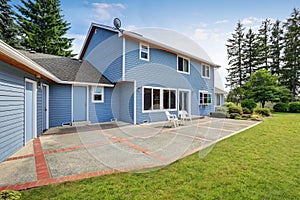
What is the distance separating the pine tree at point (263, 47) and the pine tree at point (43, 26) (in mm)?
32819

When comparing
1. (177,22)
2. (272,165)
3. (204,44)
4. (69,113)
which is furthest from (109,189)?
(204,44)

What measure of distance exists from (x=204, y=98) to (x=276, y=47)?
80.5 ft

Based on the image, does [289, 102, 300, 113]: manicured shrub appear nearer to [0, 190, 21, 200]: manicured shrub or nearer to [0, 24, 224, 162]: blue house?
[0, 24, 224, 162]: blue house

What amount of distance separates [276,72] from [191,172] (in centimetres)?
3335

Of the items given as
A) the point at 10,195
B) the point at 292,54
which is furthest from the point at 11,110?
the point at 292,54

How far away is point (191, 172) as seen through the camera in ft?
10.8

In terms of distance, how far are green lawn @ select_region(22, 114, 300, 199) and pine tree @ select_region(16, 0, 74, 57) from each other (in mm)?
21689

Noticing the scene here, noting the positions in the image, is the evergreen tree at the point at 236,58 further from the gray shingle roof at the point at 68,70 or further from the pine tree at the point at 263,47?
the gray shingle roof at the point at 68,70

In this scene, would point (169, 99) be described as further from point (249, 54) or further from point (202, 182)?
point (249, 54)

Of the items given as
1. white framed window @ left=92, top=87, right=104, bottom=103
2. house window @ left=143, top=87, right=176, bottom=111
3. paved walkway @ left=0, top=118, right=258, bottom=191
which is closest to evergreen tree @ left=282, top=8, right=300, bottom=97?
house window @ left=143, top=87, right=176, bottom=111

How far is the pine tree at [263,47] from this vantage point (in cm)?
2800

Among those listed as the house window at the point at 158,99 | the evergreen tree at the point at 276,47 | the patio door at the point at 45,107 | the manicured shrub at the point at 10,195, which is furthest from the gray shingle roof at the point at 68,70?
the evergreen tree at the point at 276,47

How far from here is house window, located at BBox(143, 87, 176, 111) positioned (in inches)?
389

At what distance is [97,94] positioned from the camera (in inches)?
376
